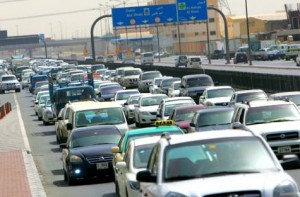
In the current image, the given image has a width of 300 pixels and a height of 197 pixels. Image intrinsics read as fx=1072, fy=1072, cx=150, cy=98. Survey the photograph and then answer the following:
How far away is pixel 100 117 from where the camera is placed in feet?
107

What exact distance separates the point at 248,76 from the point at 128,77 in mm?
23977

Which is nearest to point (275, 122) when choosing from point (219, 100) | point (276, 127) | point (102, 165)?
point (276, 127)

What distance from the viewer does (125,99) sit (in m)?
56.3

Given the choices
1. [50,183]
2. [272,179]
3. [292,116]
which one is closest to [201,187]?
[272,179]

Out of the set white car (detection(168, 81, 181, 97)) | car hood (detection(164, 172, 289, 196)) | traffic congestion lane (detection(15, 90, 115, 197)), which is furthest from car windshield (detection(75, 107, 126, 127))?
white car (detection(168, 81, 181, 97))

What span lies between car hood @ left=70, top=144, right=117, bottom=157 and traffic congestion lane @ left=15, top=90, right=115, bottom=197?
0.73m

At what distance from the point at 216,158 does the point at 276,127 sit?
11325 millimetres

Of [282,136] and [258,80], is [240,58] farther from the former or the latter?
[282,136]

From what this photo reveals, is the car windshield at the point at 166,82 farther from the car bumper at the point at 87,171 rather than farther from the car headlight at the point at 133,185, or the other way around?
the car headlight at the point at 133,185

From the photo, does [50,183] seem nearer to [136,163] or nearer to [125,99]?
[136,163]

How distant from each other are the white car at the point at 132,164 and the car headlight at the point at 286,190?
186 inches

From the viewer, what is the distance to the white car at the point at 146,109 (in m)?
47.0

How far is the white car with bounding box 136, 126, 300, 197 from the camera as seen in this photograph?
1137 cm

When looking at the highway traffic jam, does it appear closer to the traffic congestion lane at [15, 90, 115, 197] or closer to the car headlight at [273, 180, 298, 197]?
the car headlight at [273, 180, 298, 197]
